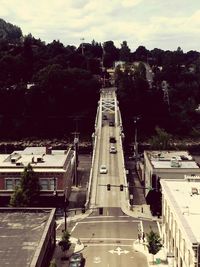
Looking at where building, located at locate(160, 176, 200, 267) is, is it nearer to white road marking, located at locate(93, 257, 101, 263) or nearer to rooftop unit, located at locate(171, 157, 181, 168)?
white road marking, located at locate(93, 257, 101, 263)

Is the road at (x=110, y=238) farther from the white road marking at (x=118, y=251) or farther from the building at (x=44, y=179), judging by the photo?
the building at (x=44, y=179)

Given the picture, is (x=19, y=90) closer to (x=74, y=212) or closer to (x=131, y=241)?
(x=74, y=212)

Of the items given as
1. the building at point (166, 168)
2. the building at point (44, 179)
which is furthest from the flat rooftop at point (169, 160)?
the building at point (44, 179)

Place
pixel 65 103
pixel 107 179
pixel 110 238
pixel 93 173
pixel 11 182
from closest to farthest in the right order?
pixel 110 238 → pixel 11 182 → pixel 107 179 → pixel 93 173 → pixel 65 103

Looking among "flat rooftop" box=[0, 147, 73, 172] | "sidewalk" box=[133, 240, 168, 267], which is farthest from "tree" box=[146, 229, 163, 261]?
"flat rooftop" box=[0, 147, 73, 172]

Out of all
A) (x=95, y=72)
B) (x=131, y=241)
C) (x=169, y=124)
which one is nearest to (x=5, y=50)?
(x=95, y=72)

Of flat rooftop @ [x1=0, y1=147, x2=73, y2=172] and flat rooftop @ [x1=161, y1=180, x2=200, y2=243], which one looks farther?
flat rooftop @ [x1=0, y1=147, x2=73, y2=172]

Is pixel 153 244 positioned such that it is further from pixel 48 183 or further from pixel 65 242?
pixel 48 183

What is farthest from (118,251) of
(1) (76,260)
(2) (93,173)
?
(2) (93,173)
